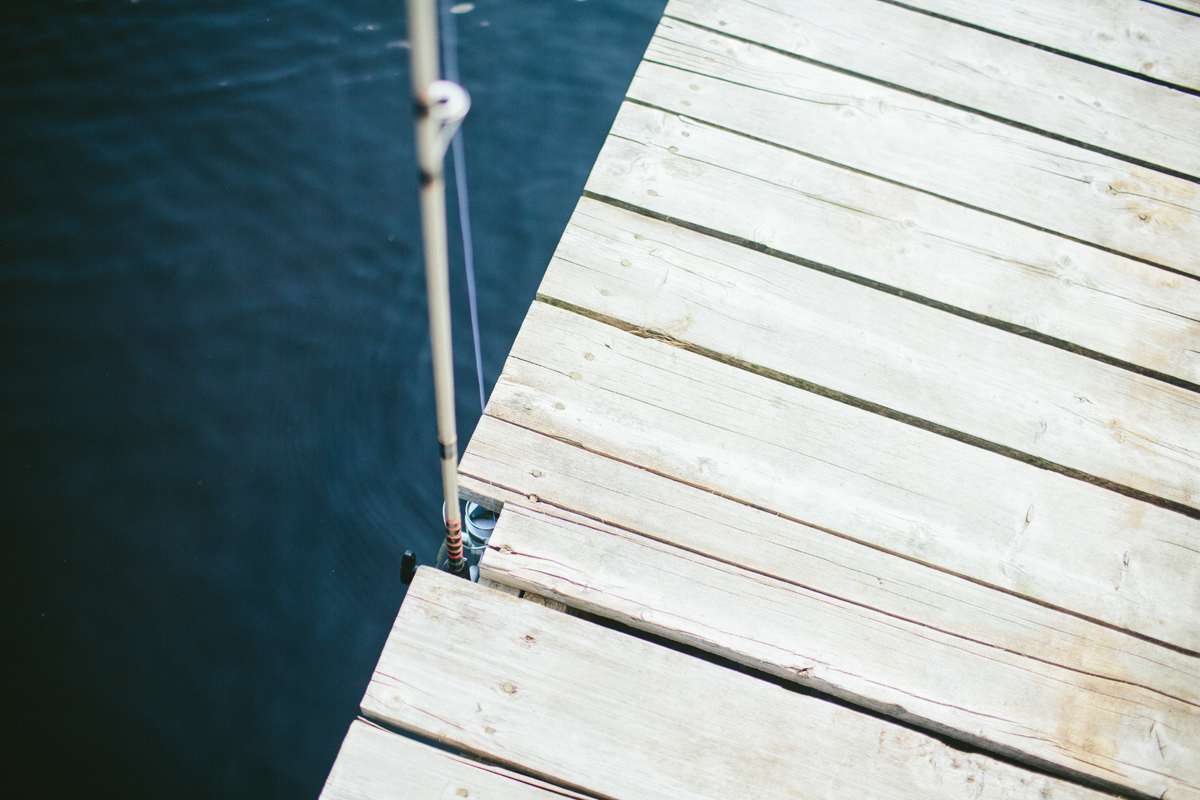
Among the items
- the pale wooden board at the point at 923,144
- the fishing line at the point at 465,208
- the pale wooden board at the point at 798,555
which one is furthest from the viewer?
the fishing line at the point at 465,208

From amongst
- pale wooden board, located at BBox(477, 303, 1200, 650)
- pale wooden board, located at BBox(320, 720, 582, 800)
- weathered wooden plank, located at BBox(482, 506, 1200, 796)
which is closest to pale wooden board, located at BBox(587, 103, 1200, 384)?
pale wooden board, located at BBox(477, 303, 1200, 650)

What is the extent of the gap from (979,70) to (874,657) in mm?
A: 1762

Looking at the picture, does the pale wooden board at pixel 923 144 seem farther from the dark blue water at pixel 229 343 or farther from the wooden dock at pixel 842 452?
the dark blue water at pixel 229 343

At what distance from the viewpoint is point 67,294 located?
2877mm

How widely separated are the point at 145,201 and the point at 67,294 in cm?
47

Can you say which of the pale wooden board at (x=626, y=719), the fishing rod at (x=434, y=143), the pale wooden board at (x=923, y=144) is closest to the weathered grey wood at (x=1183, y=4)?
the pale wooden board at (x=923, y=144)

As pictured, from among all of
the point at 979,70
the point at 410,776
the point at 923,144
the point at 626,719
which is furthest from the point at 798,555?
the point at 979,70

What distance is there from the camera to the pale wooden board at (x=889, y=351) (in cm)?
178

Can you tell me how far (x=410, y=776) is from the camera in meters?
1.35

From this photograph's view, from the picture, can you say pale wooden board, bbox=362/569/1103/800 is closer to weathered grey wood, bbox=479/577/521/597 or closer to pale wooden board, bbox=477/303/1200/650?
weathered grey wood, bbox=479/577/521/597

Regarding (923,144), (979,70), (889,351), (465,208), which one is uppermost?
(979,70)

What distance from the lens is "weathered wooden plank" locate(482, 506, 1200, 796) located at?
148 cm

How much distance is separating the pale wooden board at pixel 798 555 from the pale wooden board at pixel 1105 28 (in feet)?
5.76

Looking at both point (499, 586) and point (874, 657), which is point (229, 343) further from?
point (874, 657)
